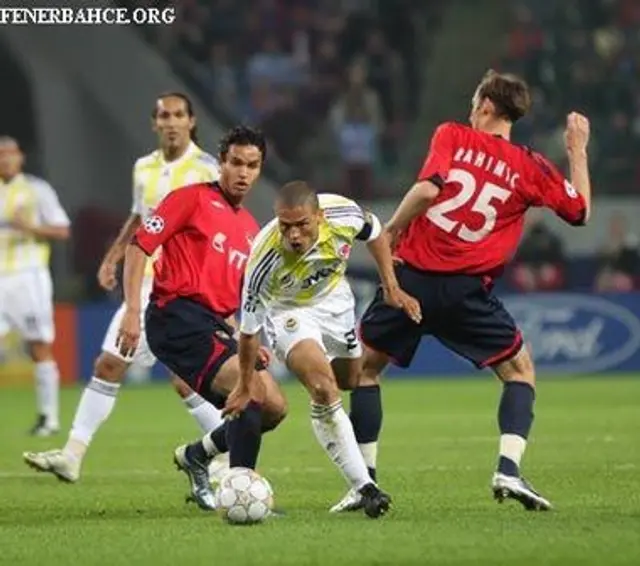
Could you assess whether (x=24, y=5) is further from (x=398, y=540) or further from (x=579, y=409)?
(x=398, y=540)

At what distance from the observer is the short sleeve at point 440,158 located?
9.44 m

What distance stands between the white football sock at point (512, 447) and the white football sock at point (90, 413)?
119 inches

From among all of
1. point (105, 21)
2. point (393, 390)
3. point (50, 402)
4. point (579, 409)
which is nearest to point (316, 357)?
point (50, 402)

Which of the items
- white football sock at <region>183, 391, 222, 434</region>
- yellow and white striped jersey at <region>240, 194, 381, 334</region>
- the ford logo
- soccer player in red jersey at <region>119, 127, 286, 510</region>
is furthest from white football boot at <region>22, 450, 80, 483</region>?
the ford logo

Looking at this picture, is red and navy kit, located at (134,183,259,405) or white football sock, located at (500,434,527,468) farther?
red and navy kit, located at (134,183,259,405)

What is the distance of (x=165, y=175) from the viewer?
39.1ft

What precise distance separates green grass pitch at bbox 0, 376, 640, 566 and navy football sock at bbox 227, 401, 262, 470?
0.31 metres

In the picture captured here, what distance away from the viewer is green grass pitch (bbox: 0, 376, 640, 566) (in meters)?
7.67

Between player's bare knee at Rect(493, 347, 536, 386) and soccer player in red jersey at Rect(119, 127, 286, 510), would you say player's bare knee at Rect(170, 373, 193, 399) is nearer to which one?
soccer player in red jersey at Rect(119, 127, 286, 510)

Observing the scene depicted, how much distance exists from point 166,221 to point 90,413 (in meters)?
2.41

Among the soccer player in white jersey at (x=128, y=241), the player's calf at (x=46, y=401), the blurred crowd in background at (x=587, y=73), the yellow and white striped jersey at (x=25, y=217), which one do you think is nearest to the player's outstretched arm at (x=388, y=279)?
the soccer player in white jersey at (x=128, y=241)

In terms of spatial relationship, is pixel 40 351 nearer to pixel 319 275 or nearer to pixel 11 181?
pixel 11 181

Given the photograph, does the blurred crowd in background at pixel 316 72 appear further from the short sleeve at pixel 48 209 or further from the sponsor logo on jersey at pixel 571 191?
the sponsor logo on jersey at pixel 571 191

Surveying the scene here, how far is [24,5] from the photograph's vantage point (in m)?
19.6
